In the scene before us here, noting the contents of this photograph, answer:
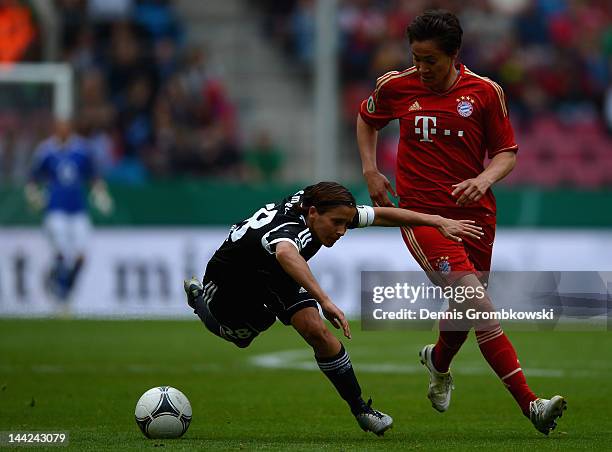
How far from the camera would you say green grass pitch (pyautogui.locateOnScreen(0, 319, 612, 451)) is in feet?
24.8

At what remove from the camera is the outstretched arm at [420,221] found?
24.6ft

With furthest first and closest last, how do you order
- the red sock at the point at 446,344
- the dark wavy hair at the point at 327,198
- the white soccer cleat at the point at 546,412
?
the red sock at the point at 446,344, the dark wavy hair at the point at 327,198, the white soccer cleat at the point at 546,412

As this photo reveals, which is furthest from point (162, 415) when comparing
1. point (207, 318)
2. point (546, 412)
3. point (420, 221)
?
point (546, 412)

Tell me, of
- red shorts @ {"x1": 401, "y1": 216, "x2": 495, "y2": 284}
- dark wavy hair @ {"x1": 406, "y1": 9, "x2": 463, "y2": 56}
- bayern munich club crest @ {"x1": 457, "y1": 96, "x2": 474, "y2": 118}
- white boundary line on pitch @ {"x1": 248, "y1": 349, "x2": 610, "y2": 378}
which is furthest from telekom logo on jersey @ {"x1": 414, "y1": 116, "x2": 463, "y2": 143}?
white boundary line on pitch @ {"x1": 248, "y1": 349, "x2": 610, "y2": 378}

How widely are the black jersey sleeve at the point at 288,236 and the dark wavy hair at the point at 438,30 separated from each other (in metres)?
1.35

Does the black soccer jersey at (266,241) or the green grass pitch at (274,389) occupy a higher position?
the black soccer jersey at (266,241)

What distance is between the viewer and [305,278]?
700 cm

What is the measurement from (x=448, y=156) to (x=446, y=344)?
4.08 feet

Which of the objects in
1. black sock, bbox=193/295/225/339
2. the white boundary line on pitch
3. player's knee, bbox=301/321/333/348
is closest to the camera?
player's knee, bbox=301/321/333/348

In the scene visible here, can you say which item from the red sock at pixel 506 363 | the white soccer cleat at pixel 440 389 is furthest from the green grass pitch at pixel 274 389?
the red sock at pixel 506 363

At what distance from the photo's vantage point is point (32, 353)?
13531 mm

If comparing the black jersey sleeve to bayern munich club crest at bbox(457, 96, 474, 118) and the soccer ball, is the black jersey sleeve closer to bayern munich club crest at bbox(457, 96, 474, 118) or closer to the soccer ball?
the soccer ball

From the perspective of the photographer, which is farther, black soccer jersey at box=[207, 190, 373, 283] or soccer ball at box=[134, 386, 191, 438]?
soccer ball at box=[134, 386, 191, 438]

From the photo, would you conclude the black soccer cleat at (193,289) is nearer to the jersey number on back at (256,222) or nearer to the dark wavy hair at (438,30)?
the jersey number on back at (256,222)
